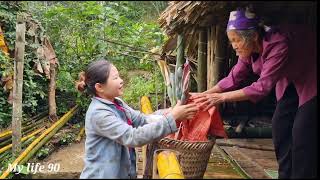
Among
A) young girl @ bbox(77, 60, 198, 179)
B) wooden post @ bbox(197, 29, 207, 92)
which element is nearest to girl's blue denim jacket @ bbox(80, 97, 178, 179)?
young girl @ bbox(77, 60, 198, 179)

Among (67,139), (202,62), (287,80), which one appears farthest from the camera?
(67,139)

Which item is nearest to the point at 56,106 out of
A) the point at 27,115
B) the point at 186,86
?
the point at 27,115

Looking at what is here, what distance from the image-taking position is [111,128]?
2477 millimetres

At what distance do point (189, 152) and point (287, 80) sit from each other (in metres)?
0.95

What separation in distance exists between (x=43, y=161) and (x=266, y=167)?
4.21m

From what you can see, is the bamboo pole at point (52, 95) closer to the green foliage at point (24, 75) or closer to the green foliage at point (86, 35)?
the green foliage at point (24, 75)

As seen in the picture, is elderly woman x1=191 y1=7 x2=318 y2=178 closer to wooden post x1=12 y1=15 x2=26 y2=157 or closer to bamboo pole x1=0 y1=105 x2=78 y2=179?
bamboo pole x1=0 y1=105 x2=78 y2=179

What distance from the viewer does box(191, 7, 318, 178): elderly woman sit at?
2725 mm

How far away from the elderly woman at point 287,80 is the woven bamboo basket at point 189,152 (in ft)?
1.01

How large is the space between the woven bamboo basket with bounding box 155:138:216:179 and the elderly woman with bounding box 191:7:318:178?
309 mm

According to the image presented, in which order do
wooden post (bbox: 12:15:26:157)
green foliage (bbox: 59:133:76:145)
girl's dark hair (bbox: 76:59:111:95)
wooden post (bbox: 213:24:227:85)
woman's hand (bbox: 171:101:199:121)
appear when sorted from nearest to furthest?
woman's hand (bbox: 171:101:199:121), girl's dark hair (bbox: 76:59:111:95), wooden post (bbox: 213:24:227:85), wooden post (bbox: 12:15:26:157), green foliage (bbox: 59:133:76:145)

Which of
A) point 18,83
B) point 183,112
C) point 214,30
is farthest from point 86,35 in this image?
point 183,112

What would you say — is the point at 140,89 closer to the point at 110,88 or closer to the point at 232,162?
the point at 232,162

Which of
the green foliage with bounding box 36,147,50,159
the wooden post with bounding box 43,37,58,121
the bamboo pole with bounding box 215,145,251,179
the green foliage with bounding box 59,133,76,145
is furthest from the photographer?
the wooden post with bounding box 43,37,58,121
